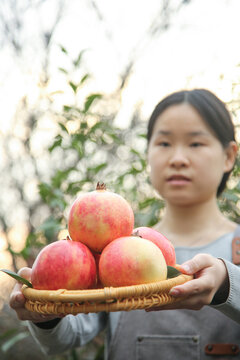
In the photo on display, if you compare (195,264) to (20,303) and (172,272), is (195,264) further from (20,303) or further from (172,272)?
(20,303)

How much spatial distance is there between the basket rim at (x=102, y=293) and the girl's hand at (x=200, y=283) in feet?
0.16

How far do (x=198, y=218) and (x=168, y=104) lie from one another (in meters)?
0.48

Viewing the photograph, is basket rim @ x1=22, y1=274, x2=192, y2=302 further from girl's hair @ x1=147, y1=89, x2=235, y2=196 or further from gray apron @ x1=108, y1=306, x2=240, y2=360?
girl's hair @ x1=147, y1=89, x2=235, y2=196

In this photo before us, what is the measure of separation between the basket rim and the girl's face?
2.21 feet

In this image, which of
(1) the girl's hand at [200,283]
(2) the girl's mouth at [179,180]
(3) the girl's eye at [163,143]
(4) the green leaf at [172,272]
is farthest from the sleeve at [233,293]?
(3) the girl's eye at [163,143]

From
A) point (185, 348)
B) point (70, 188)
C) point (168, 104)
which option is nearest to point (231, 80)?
point (168, 104)

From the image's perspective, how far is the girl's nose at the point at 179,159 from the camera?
4.78 feet

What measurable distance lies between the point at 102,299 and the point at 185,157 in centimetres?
81

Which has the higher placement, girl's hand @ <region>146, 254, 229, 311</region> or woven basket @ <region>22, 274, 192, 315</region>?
woven basket @ <region>22, 274, 192, 315</region>

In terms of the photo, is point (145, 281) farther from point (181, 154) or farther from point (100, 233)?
point (181, 154)

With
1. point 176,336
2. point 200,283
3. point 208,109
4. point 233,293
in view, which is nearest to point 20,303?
point 200,283

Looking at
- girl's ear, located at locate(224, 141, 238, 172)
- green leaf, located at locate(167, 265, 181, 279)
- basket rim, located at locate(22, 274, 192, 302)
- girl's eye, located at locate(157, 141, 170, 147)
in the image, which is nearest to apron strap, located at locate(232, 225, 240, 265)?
girl's ear, located at locate(224, 141, 238, 172)

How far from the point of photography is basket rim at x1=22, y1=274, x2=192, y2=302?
2.55 ft

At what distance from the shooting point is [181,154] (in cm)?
147
